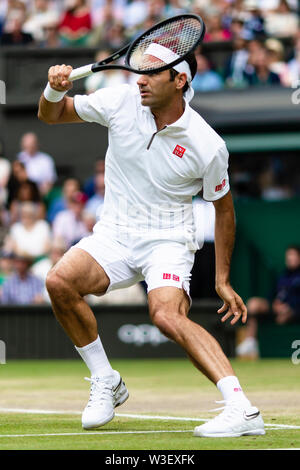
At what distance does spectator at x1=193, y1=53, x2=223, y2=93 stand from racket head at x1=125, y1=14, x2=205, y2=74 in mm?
7151

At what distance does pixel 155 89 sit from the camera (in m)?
5.84

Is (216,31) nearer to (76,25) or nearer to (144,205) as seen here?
(76,25)

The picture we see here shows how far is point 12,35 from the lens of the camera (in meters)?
15.8

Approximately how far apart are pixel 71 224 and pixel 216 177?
289 inches

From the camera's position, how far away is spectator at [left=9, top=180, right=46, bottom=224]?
13484 millimetres

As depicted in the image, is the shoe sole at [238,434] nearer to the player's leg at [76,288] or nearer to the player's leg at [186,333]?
the player's leg at [186,333]

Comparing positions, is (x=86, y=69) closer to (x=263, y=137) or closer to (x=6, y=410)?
(x=6, y=410)

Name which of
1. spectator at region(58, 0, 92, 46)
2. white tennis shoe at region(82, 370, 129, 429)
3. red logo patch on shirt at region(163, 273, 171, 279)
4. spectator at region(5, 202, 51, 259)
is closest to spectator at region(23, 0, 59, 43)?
spectator at region(58, 0, 92, 46)

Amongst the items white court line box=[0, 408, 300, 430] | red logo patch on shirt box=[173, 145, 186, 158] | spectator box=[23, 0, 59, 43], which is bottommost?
white court line box=[0, 408, 300, 430]

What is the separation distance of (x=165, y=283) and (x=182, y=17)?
5.37 feet

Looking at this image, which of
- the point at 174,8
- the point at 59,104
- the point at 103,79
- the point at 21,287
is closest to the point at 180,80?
the point at 59,104

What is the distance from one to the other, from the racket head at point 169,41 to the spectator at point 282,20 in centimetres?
835

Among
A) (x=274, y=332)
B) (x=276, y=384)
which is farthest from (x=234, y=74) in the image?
(x=276, y=384)

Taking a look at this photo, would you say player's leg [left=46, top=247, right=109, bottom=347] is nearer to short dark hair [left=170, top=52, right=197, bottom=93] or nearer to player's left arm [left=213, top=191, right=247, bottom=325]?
player's left arm [left=213, top=191, right=247, bottom=325]
